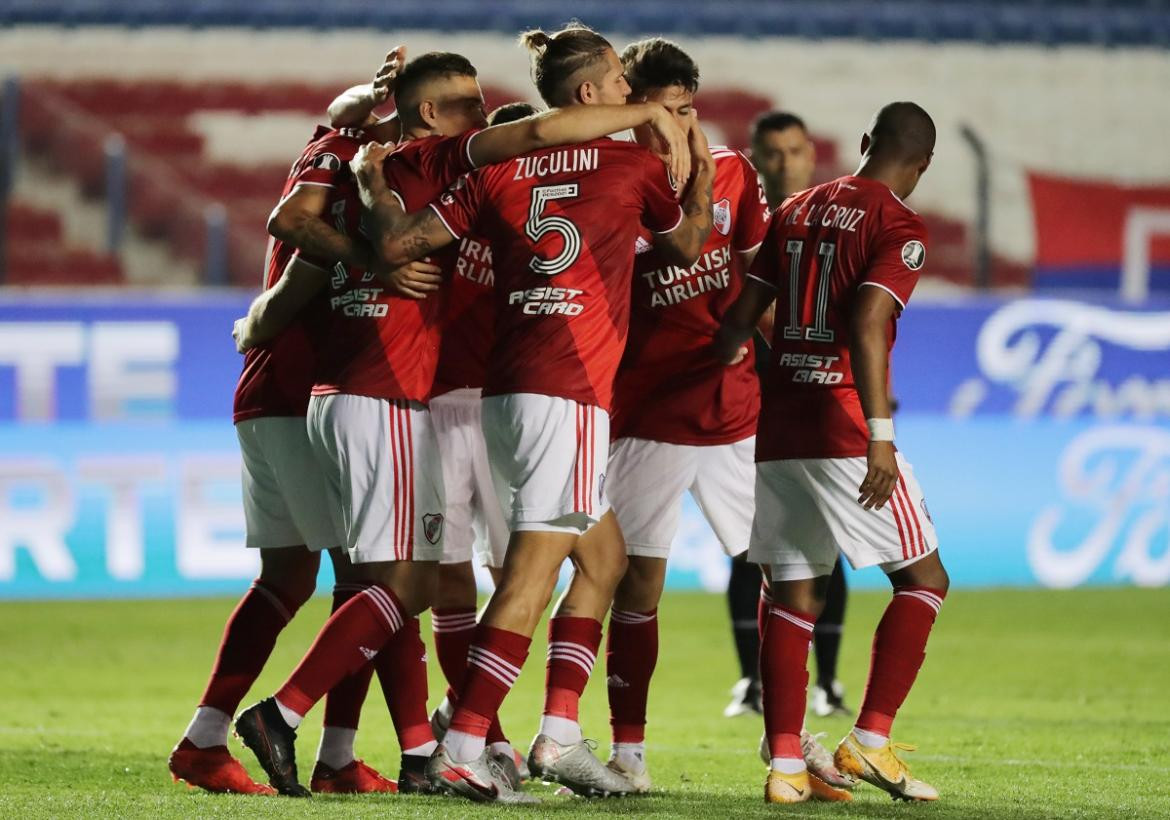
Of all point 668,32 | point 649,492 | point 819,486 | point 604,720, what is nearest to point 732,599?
point 604,720

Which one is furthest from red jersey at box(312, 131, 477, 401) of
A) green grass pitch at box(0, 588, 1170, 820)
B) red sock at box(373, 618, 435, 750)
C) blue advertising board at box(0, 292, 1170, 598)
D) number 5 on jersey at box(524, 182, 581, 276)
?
blue advertising board at box(0, 292, 1170, 598)

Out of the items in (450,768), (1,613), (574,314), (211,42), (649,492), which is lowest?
(1,613)

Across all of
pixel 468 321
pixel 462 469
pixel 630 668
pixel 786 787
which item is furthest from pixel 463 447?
pixel 786 787

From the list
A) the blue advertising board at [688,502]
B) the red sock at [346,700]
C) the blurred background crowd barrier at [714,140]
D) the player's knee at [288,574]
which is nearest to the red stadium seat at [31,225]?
the blurred background crowd barrier at [714,140]

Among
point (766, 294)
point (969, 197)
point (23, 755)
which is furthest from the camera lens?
point (969, 197)

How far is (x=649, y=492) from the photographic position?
5.34 m

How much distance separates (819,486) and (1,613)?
7.56m

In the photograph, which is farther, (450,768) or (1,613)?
(1,613)

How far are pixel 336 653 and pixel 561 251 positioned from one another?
1222 millimetres

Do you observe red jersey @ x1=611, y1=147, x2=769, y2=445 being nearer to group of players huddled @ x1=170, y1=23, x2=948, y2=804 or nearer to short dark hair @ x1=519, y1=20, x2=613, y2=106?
group of players huddled @ x1=170, y1=23, x2=948, y2=804

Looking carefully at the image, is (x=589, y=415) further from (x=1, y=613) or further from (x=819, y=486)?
(x=1, y=613)

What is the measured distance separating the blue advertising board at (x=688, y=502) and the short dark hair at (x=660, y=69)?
6535 mm

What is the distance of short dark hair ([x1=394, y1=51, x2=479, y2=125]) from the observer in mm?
5012

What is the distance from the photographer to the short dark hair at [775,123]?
6.83m
